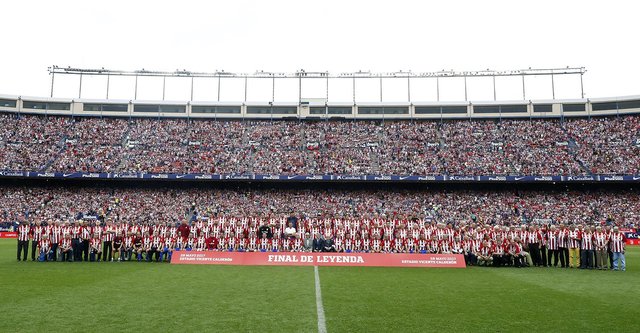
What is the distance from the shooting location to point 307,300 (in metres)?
10.7

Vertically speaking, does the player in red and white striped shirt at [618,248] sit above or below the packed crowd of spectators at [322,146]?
below

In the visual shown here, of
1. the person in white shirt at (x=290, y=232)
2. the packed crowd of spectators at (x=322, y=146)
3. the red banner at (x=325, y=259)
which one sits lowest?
the red banner at (x=325, y=259)

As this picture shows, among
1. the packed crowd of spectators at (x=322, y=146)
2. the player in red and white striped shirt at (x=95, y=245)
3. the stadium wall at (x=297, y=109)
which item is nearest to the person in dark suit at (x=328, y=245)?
the player in red and white striped shirt at (x=95, y=245)

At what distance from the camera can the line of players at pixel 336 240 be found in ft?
64.6

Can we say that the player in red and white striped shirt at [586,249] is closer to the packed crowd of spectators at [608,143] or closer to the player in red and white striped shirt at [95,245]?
the player in red and white striped shirt at [95,245]

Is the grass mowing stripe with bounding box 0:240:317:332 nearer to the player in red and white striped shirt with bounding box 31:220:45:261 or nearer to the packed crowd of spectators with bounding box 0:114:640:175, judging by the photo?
the player in red and white striped shirt with bounding box 31:220:45:261

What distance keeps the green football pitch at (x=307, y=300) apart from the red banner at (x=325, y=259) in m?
2.13

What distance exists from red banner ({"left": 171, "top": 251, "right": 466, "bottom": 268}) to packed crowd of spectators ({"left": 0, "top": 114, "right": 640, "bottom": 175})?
90.0 feet

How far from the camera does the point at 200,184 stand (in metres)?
48.0

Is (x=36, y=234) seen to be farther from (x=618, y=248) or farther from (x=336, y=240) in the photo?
(x=618, y=248)

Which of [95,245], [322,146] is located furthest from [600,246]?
[322,146]

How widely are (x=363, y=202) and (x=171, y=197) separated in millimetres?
18136

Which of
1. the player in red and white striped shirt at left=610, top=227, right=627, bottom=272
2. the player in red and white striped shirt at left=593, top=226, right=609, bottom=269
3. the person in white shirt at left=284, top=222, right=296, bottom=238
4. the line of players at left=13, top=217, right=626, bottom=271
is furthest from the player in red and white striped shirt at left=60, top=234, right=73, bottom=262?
the player in red and white striped shirt at left=610, top=227, right=627, bottom=272

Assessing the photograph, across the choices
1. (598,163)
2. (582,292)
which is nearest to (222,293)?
(582,292)
